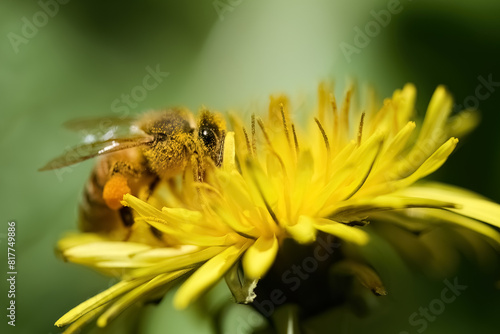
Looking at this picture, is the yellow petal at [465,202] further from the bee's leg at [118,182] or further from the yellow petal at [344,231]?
the bee's leg at [118,182]

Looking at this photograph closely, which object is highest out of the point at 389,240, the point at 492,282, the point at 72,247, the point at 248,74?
the point at 248,74

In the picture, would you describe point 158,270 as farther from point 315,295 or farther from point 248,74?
point 248,74

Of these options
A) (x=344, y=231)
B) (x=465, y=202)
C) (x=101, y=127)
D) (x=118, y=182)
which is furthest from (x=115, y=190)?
(x=465, y=202)

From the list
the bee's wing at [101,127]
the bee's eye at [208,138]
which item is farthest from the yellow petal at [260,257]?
the bee's wing at [101,127]

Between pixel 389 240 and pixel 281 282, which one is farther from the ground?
pixel 281 282

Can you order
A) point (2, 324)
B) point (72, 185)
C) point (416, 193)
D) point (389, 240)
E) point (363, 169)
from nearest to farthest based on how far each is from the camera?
point (363, 169)
point (416, 193)
point (389, 240)
point (2, 324)
point (72, 185)

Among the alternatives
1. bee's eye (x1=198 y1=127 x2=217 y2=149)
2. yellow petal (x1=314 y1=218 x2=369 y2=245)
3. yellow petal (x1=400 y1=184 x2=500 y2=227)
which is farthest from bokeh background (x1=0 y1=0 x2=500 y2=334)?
yellow petal (x1=314 y1=218 x2=369 y2=245)

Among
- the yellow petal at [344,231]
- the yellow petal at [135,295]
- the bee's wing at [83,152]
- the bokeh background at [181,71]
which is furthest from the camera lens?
the bokeh background at [181,71]

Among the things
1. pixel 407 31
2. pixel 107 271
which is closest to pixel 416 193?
pixel 107 271
